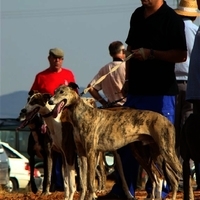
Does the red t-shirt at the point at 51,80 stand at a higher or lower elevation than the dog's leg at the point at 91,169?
higher

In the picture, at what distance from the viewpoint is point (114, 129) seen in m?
11.9

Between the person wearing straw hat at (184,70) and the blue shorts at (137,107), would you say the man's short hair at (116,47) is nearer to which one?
the person wearing straw hat at (184,70)

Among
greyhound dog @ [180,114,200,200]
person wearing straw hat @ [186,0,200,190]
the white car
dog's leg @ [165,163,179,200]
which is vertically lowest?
the white car

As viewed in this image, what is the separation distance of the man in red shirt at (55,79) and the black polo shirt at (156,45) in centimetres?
325

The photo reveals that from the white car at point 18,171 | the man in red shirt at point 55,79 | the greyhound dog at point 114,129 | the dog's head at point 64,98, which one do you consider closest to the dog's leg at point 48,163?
the man in red shirt at point 55,79

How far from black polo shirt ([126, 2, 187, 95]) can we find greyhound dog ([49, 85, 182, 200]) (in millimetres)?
320

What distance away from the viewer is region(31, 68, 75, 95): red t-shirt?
15266 mm

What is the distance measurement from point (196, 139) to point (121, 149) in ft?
8.74

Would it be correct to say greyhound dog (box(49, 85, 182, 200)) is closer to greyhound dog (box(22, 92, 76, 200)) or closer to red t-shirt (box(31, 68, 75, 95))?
greyhound dog (box(22, 92, 76, 200))

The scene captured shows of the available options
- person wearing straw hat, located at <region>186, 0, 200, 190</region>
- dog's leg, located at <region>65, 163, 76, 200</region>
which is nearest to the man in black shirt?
dog's leg, located at <region>65, 163, 76, 200</region>

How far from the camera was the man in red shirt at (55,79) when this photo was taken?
15.3m

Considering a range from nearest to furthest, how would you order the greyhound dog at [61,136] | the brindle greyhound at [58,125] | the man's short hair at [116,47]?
the greyhound dog at [61,136]
the brindle greyhound at [58,125]
the man's short hair at [116,47]

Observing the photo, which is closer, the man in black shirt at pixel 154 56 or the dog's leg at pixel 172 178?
the man in black shirt at pixel 154 56

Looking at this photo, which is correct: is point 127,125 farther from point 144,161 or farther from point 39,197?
point 39,197
